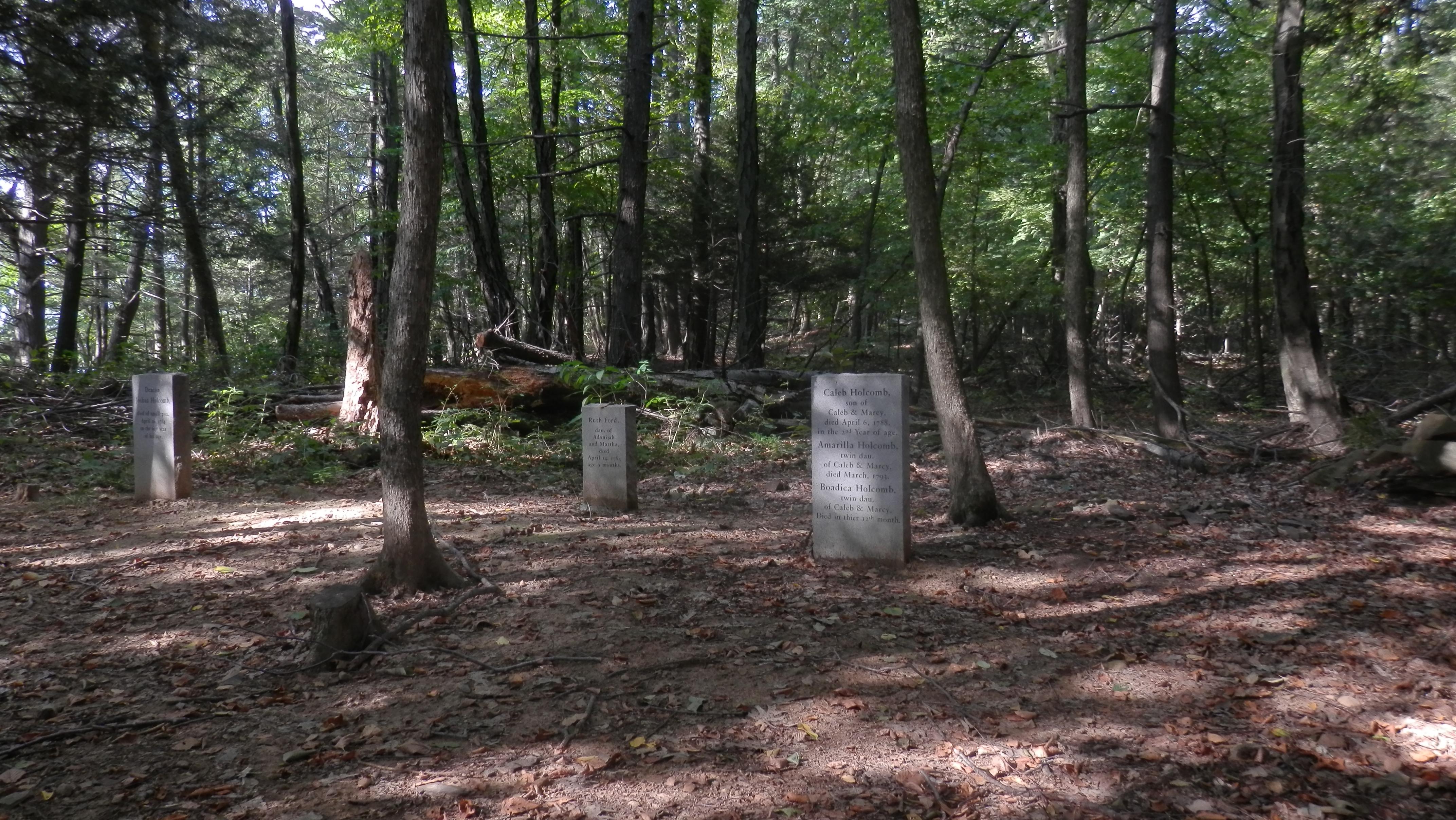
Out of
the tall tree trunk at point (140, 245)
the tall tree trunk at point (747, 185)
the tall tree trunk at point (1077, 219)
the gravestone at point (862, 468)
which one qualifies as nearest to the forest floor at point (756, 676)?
the gravestone at point (862, 468)

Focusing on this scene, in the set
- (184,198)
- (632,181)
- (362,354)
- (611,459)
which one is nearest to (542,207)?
(632,181)

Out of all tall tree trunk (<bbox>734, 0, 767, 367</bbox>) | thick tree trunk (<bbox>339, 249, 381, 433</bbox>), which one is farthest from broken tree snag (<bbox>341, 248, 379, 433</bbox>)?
tall tree trunk (<bbox>734, 0, 767, 367</bbox>)

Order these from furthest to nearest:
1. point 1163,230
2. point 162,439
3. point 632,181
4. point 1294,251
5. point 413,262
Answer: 1. point 632,181
2. point 1163,230
3. point 1294,251
4. point 162,439
5. point 413,262

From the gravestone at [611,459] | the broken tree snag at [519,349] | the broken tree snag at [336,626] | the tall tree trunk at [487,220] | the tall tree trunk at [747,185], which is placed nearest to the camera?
the broken tree snag at [336,626]

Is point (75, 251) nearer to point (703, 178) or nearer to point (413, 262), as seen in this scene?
point (703, 178)

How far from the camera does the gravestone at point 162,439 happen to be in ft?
31.1

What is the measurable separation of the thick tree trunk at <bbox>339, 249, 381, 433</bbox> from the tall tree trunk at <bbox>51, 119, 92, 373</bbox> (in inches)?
131

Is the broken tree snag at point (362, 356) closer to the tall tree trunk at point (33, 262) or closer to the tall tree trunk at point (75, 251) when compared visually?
the tall tree trunk at point (75, 251)

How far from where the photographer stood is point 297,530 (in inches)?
319

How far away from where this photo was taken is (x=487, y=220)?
653 inches

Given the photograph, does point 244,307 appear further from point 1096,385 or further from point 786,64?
point 1096,385

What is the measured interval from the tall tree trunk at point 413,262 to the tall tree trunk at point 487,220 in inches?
407

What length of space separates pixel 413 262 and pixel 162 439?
596cm

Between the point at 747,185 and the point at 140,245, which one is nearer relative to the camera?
the point at 140,245
